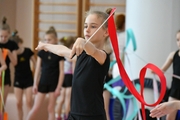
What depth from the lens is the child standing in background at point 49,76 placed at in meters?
3.72

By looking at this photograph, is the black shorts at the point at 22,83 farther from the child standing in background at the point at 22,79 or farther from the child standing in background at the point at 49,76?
the child standing in background at the point at 49,76

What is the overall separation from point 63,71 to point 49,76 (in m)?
0.18

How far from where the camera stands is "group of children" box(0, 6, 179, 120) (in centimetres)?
186

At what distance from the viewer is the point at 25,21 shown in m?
5.43

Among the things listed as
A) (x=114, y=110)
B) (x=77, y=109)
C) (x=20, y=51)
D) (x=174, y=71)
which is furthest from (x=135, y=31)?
(x=77, y=109)

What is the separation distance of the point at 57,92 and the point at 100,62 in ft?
6.36

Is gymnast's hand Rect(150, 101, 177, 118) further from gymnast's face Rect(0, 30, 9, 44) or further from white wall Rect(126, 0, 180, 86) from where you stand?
gymnast's face Rect(0, 30, 9, 44)

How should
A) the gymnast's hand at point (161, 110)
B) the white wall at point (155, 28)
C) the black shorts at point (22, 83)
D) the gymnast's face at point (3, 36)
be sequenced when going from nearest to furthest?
the gymnast's hand at point (161, 110), the white wall at point (155, 28), the gymnast's face at point (3, 36), the black shorts at point (22, 83)

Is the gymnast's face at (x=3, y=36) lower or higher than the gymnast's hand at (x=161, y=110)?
higher

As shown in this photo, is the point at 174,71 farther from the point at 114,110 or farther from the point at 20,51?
the point at 20,51

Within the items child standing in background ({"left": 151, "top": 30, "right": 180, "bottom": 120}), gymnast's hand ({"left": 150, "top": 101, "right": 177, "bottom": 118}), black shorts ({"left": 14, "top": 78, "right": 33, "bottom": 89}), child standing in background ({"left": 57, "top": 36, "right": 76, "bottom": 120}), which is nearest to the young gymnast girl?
gymnast's hand ({"left": 150, "top": 101, "right": 177, "bottom": 118})

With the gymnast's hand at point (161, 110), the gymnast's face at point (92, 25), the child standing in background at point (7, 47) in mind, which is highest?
the gymnast's face at point (92, 25)

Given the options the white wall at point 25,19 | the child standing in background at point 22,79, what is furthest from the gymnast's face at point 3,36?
the white wall at point 25,19

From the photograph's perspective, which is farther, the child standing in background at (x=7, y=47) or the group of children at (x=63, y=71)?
the child standing in background at (x=7, y=47)
